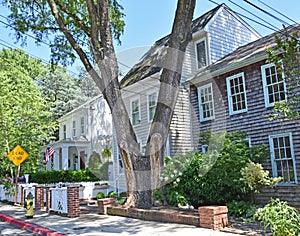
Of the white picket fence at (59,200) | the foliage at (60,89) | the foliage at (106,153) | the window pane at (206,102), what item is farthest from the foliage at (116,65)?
the foliage at (60,89)

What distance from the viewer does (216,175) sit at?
34.1ft

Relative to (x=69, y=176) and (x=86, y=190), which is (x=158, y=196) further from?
(x=69, y=176)

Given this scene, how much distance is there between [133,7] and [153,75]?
3523 mm

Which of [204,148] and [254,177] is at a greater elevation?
[204,148]

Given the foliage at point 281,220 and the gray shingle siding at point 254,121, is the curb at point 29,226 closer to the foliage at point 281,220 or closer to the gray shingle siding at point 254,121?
the foliage at point 281,220

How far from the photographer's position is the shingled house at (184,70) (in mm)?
15711

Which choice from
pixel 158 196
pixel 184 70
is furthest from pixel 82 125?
pixel 158 196

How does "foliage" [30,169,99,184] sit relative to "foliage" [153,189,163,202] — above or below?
above

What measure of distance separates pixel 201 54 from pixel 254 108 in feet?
17.2

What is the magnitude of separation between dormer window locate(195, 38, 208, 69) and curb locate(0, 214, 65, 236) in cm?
1081

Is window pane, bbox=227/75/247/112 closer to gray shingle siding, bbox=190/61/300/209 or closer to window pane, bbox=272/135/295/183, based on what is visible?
gray shingle siding, bbox=190/61/300/209

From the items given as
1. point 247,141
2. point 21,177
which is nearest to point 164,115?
point 247,141

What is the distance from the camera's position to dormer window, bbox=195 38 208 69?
16216 millimetres

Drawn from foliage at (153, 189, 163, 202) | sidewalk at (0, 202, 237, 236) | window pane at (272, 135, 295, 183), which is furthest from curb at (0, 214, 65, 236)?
window pane at (272, 135, 295, 183)
